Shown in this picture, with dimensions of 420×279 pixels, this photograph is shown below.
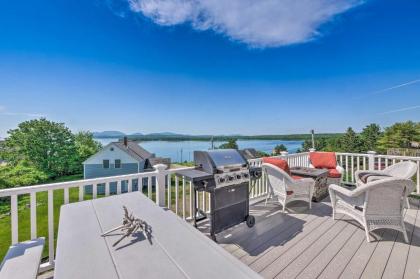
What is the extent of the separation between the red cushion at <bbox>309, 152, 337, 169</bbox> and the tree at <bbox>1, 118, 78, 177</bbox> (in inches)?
1037

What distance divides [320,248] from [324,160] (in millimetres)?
3152

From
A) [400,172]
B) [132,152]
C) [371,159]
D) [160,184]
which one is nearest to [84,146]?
[132,152]

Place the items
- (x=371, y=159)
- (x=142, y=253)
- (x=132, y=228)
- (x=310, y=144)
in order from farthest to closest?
(x=310, y=144), (x=371, y=159), (x=132, y=228), (x=142, y=253)

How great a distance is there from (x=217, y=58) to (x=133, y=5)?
16.0 feet

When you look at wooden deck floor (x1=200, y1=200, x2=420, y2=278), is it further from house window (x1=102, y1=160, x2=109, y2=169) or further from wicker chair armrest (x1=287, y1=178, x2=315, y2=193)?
house window (x1=102, y1=160, x2=109, y2=169)

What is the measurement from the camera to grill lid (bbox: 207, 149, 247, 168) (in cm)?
271

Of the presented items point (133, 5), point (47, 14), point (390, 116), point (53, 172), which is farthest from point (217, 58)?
point (53, 172)

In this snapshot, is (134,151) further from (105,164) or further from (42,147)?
(42,147)

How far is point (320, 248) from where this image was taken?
259 centimetres

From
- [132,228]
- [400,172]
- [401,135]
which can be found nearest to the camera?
[132,228]

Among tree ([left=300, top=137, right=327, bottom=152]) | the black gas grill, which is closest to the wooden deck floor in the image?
the black gas grill

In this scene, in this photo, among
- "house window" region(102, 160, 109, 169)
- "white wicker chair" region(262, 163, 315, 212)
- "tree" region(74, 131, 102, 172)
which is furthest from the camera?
"tree" region(74, 131, 102, 172)

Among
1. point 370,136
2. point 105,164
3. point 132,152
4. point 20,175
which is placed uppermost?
point 370,136

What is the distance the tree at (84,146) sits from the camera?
81.0 ft
